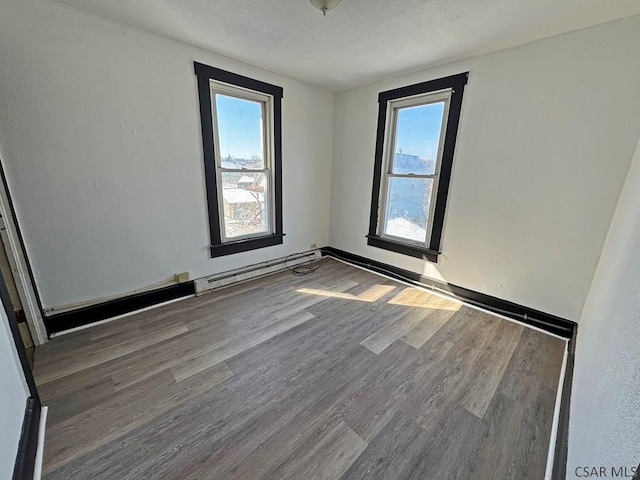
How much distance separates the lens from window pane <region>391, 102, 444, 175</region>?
2811 mm

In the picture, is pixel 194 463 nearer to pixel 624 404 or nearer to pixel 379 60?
pixel 624 404

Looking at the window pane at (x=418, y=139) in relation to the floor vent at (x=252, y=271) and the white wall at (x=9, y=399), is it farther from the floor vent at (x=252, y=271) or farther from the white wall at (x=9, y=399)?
the white wall at (x=9, y=399)

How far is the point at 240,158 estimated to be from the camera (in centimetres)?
293

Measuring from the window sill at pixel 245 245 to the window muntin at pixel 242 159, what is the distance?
0.24 feet

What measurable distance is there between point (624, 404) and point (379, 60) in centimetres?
286

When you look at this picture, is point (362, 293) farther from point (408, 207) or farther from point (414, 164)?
point (414, 164)

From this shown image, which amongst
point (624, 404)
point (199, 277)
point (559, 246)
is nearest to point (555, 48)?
point (559, 246)

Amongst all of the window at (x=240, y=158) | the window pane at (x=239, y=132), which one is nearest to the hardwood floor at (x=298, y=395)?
the window at (x=240, y=158)

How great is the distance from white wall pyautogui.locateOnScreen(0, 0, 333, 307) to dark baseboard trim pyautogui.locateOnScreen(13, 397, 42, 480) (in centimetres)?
104

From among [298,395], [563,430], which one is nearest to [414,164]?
[563,430]

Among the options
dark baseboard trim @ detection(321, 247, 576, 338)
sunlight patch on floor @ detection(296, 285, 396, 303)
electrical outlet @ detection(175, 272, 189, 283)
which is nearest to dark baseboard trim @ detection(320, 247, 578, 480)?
dark baseboard trim @ detection(321, 247, 576, 338)

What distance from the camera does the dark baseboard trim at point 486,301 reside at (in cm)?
224

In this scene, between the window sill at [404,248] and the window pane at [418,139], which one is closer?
the window pane at [418,139]

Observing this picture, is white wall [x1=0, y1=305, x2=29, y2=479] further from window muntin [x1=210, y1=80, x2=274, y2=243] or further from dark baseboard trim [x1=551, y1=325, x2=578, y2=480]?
dark baseboard trim [x1=551, y1=325, x2=578, y2=480]
